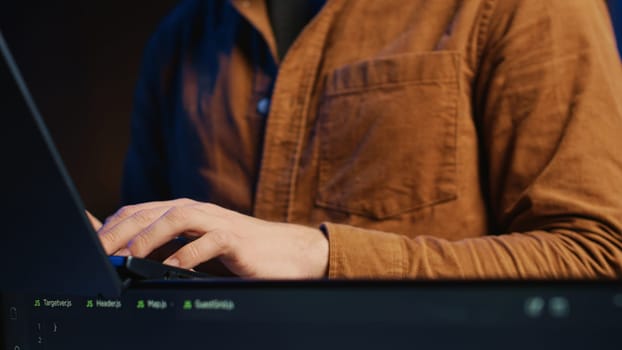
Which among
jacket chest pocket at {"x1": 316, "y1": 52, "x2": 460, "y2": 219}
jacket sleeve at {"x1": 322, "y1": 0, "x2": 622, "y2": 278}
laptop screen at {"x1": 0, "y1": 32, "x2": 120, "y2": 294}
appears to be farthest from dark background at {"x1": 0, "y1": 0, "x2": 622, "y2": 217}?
laptop screen at {"x1": 0, "y1": 32, "x2": 120, "y2": 294}

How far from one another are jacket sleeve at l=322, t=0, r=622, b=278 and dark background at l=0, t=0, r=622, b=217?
4.31 feet

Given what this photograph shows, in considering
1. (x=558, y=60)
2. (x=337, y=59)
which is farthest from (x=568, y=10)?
(x=337, y=59)

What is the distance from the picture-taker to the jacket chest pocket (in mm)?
841

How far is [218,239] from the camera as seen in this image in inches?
21.5

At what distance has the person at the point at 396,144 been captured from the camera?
0.63 m

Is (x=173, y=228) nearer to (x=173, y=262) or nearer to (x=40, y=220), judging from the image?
(x=173, y=262)

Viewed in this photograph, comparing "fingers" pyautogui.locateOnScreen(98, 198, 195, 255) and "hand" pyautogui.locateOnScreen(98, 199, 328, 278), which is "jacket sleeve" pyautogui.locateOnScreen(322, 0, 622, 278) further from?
"fingers" pyautogui.locateOnScreen(98, 198, 195, 255)

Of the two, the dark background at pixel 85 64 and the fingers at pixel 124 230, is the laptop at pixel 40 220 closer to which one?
the fingers at pixel 124 230

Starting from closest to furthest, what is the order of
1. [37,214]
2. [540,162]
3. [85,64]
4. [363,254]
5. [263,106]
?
[37,214] → [363,254] → [540,162] → [263,106] → [85,64]

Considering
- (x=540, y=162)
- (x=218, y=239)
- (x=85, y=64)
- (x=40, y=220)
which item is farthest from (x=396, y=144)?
(x=85, y=64)

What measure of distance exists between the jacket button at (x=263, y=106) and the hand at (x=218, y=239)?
0.39 m

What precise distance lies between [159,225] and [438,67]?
19.0 inches

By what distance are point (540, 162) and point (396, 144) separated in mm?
193

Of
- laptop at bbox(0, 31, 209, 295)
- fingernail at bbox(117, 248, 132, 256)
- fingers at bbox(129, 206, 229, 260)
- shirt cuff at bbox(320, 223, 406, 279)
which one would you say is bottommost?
shirt cuff at bbox(320, 223, 406, 279)
